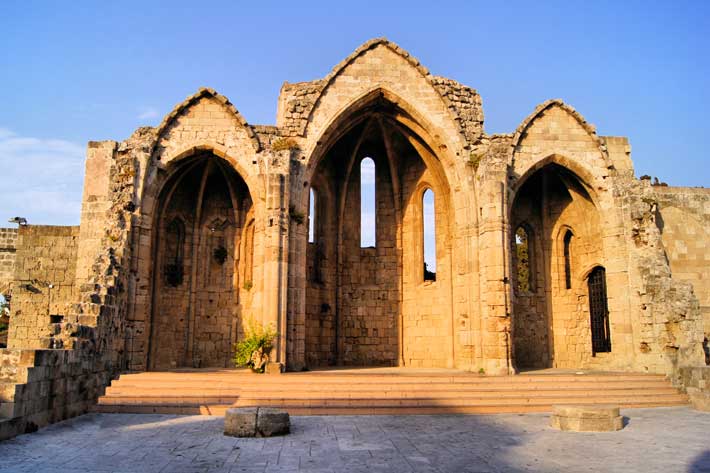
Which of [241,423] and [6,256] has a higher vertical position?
[6,256]

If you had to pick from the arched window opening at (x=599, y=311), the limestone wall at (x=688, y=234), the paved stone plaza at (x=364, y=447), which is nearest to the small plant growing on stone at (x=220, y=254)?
the paved stone plaza at (x=364, y=447)

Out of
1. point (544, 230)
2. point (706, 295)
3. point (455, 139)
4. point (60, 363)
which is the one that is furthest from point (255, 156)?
point (706, 295)

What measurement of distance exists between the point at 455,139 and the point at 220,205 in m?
7.87

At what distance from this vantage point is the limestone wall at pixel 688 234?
1908cm

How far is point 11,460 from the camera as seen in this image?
7.38 metres

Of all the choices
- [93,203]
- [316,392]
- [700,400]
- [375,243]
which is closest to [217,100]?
[93,203]

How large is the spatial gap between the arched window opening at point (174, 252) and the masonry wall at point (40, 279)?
2688mm

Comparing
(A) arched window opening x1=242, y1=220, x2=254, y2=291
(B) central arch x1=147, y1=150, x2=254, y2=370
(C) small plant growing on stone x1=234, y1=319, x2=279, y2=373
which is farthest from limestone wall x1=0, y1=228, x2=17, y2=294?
(C) small plant growing on stone x1=234, y1=319, x2=279, y2=373

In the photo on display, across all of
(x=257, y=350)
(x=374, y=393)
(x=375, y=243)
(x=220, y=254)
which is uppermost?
(x=375, y=243)

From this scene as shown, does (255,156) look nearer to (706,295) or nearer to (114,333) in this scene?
(114,333)

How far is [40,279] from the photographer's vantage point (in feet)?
59.8

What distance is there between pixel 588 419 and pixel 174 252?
45.0ft

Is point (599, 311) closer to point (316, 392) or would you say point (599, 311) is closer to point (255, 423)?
point (316, 392)

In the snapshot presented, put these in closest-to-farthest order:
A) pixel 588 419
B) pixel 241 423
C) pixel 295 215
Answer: pixel 241 423 → pixel 588 419 → pixel 295 215
